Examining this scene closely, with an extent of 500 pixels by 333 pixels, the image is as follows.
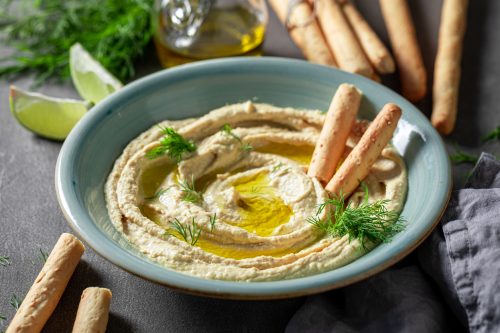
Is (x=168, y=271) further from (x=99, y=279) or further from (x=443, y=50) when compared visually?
(x=443, y=50)

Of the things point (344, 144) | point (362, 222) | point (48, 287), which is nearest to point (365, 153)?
point (344, 144)

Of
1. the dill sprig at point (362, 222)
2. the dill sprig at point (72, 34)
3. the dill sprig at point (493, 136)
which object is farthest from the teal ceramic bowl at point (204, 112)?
the dill sprig at point (72, 34)

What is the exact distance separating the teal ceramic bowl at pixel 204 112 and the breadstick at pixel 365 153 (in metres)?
0.17

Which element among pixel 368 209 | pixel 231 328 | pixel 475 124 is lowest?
pixel 475 124

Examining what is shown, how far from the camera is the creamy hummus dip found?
276 cm

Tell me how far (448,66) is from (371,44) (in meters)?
0.47

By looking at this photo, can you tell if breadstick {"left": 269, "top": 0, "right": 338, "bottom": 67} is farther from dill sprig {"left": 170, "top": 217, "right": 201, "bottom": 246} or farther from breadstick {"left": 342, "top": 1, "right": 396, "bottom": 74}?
dill sprig {"left": 170, "top": 217, "right": 201, "bottom": 246}

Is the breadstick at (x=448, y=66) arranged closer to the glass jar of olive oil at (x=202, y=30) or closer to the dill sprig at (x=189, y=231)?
the glass jar of olive oil at (x=202, y=30)

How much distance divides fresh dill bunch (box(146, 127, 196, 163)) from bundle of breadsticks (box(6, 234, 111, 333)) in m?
0.65

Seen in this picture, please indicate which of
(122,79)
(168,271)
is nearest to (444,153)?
(168,271)

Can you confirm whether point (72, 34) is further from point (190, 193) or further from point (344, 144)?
point (344, 144)

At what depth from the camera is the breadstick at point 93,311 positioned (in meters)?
2.60

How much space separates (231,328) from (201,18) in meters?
2.23

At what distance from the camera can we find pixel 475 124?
4.00m
